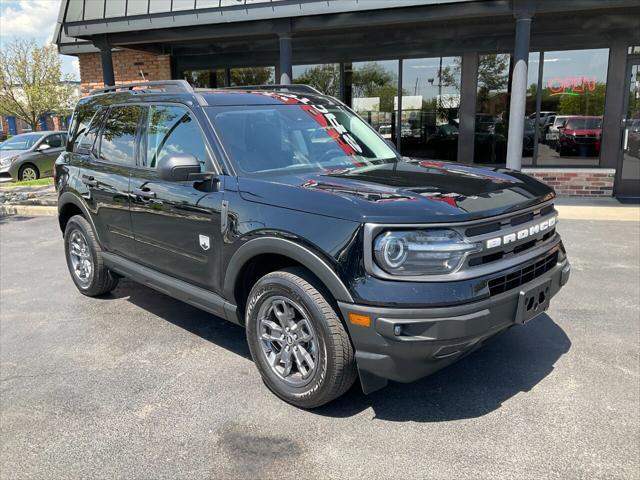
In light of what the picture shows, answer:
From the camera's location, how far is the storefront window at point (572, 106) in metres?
10.0

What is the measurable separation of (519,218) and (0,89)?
32.7 m

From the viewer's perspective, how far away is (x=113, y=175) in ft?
14.9

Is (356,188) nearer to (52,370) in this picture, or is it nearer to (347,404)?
(347,404)

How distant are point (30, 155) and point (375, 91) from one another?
33.6 feet

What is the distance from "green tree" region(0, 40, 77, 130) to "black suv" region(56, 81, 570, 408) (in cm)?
2898

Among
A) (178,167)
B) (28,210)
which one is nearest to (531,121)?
(178,167)

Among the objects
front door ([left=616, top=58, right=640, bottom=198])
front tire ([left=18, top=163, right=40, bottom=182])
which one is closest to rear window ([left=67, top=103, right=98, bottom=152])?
front door ([left=616, top=58, right=640, bottom=198])

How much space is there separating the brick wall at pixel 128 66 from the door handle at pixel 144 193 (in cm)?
945

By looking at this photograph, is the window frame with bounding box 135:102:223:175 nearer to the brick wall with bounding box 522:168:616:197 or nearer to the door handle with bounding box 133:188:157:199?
the door handle with bounding box 133:188:157:199

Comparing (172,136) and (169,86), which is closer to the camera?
(172,136)

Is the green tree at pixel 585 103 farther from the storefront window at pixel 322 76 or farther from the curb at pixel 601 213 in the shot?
the storefront window at pixel 322 76

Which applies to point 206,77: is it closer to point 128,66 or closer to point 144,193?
point 128,66

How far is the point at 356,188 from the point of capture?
10.1ft

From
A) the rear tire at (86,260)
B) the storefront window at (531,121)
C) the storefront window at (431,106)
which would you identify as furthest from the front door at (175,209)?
the storefront window at (531,121)
